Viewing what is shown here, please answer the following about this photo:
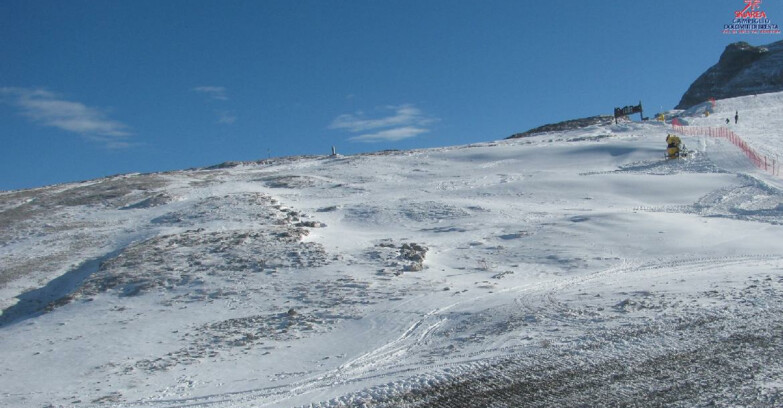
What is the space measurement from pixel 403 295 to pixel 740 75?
98.3 m

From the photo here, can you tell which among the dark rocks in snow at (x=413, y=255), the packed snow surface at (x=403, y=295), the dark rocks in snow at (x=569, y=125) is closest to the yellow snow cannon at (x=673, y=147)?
the packed snow surface at (x=403, y=295)

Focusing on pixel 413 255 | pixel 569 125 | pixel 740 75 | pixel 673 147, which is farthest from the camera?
pixel 740 75

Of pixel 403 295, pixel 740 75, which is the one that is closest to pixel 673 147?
pixel 403 295

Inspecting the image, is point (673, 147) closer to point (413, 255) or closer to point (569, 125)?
point (413, 255)

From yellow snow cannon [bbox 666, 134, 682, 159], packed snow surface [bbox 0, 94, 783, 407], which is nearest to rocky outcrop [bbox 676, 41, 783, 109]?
yellow snow cannon [bbox 666, 134, 682, 159]

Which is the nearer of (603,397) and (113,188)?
(603,397)

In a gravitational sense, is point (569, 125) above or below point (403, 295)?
above

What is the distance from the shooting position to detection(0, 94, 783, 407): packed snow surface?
28.3ft

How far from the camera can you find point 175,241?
18.5 m

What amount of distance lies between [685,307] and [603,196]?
53.3ft

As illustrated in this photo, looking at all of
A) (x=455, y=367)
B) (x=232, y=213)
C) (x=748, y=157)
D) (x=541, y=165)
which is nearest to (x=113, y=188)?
(x=232, y=213)

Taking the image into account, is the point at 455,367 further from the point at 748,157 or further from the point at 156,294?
the point at 748,157

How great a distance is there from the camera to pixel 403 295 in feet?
45.8

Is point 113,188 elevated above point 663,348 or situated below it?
above
